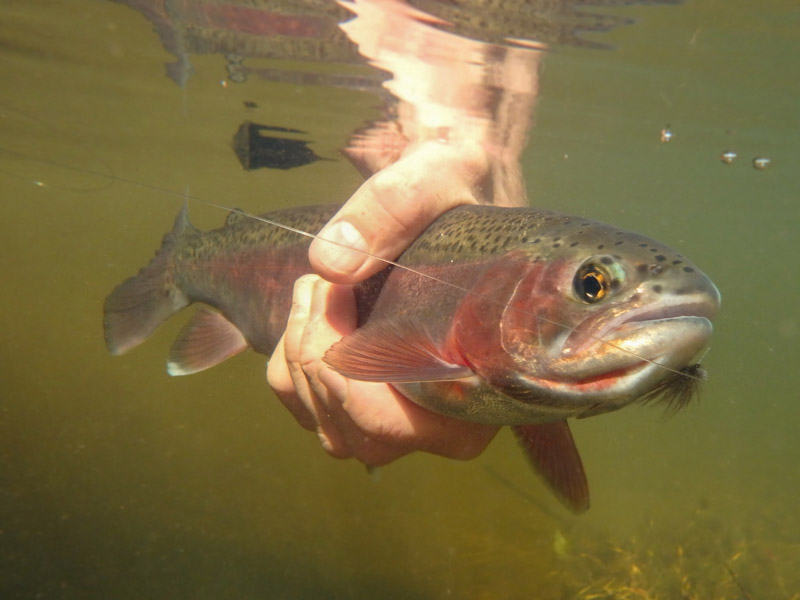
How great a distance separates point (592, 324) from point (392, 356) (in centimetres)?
86

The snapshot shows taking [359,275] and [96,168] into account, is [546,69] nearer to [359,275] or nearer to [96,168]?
[359,275]

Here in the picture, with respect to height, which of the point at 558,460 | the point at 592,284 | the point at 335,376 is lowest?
the point at 558,460

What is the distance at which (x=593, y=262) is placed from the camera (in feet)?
6.67

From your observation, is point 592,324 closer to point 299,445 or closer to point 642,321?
point 642,321

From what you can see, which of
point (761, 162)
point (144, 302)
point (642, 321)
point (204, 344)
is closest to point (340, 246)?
point (642, 321)

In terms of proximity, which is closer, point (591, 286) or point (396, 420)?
point (591, 286)

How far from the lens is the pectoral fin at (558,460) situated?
2914 millimetres

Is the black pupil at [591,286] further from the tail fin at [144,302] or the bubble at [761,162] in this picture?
the bubble at [761,162]

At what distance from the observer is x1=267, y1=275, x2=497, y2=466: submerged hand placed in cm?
304

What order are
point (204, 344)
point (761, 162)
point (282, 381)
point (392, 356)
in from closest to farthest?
point (392, 356) < point (282, 381) < point (204, 344) < point (761, 162)

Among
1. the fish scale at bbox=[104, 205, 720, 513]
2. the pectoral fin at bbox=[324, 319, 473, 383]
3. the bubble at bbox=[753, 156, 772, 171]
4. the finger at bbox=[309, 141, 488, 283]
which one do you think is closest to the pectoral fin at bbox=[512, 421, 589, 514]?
the fish scale at bbox=[104, 205, 720, 513]

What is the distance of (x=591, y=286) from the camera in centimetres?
199

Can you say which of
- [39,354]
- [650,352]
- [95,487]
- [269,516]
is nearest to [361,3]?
[650,352]

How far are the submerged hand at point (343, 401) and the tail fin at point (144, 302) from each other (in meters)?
1.98
